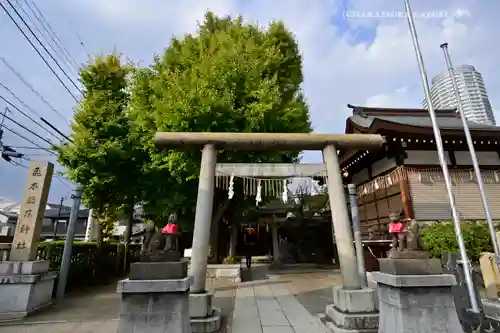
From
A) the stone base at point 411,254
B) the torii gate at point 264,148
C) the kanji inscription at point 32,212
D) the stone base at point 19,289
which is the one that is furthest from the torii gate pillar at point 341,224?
the kanji inscription at point 32,212

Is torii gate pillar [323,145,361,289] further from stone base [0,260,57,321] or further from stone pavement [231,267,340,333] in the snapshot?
stone base [0,260,57,321]

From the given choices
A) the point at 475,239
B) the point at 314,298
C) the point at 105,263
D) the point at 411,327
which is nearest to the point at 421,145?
the point at 475,239

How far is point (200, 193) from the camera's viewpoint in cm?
714

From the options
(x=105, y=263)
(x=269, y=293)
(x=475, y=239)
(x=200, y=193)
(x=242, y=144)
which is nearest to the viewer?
(x=200, y=193)

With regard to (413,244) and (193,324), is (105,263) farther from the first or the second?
(413,244)

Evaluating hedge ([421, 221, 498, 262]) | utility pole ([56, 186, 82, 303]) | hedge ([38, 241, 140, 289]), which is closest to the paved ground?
utility pole ([56, 186, 82, 303])

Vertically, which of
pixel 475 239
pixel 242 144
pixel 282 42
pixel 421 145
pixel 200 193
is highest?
pixel 282 42

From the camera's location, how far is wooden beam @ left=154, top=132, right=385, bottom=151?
742cm

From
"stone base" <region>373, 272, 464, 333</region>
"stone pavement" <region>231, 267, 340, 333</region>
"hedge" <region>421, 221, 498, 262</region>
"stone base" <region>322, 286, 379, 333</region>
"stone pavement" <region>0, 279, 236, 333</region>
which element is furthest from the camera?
"hedge" <region>421, 221, 498, 262</region>

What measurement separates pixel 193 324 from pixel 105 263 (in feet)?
35.8

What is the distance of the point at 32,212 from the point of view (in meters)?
8.51

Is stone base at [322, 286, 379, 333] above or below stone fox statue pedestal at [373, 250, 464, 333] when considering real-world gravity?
below

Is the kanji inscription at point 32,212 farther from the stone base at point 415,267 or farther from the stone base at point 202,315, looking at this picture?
the stone base at point 415,267

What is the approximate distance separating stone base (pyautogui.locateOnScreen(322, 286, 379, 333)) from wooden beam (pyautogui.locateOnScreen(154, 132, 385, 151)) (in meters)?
3.90
